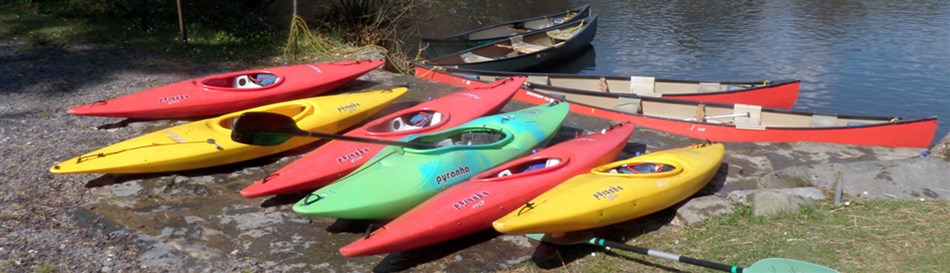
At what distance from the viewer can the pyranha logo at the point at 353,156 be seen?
663 cm

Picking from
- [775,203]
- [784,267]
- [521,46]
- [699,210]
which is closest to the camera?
[784,267]

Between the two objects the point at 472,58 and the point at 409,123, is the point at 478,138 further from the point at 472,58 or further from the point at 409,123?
the point at 472,58

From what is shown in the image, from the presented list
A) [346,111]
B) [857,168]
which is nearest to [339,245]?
[346,111]

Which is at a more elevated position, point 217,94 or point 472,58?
point 217,94

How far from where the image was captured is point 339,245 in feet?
18.8

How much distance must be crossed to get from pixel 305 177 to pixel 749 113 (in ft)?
20.1

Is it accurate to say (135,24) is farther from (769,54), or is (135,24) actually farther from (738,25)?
(738,25)

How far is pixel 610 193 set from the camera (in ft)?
18.4

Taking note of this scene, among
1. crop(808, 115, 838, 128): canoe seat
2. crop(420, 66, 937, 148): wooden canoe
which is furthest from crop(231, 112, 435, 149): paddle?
crop(808, 115, 838, 128): canoe seat

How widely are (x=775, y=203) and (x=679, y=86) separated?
661 centimetres

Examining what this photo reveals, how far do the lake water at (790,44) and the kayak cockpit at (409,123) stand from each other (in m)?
8.31

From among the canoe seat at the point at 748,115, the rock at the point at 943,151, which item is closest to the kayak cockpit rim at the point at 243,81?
the canoe seat at the point at 748,115

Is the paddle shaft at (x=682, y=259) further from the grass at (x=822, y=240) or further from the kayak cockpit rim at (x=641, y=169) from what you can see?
the kayak cockpit rim at (x=641, y=169)

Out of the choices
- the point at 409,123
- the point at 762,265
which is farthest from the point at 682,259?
the point at 409,123
